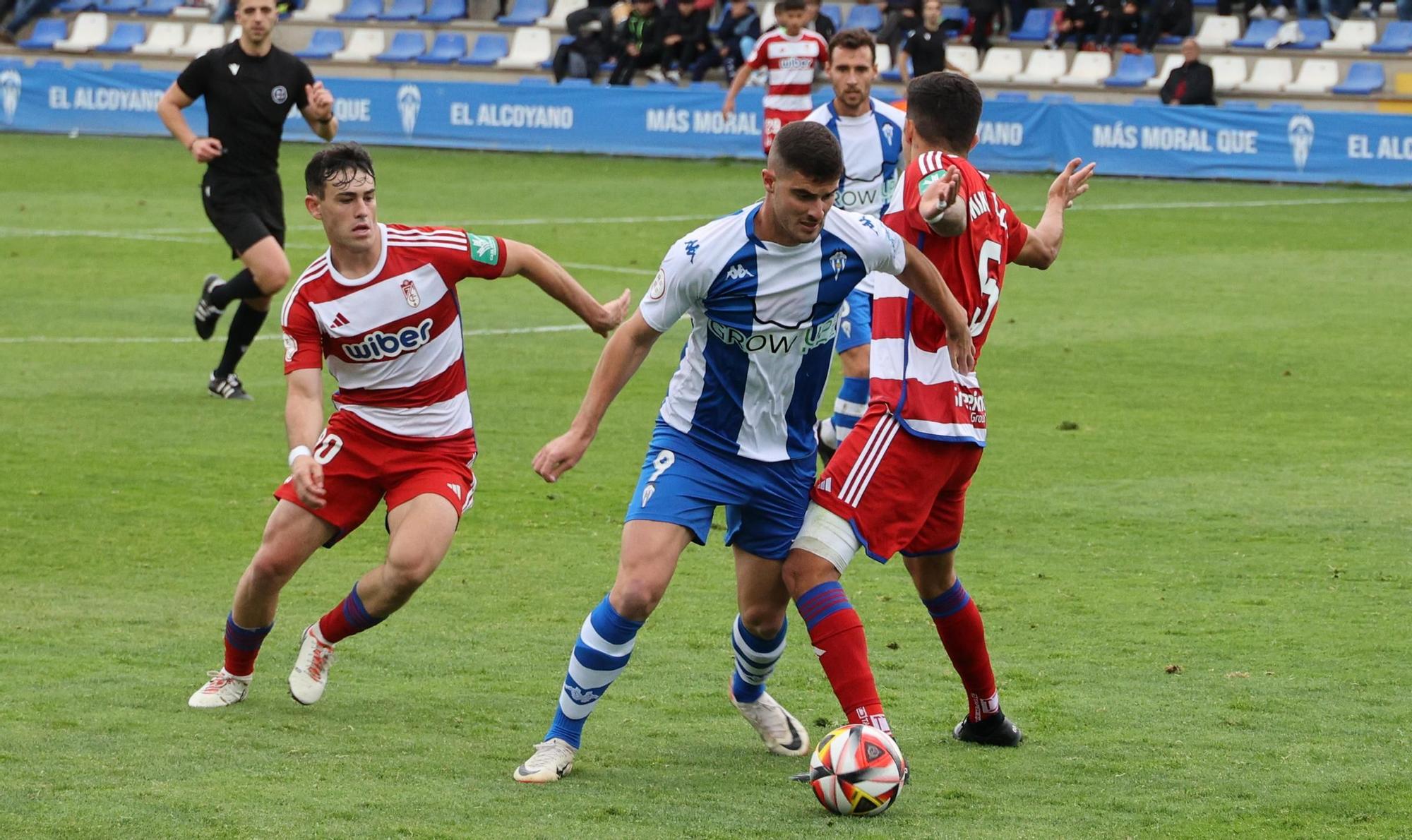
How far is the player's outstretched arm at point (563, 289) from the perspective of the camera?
20.2 feet

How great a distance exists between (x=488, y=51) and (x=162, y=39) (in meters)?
7.05

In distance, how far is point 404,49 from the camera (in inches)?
1417

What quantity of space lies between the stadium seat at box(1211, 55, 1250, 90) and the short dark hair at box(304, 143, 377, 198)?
2482 centimetres

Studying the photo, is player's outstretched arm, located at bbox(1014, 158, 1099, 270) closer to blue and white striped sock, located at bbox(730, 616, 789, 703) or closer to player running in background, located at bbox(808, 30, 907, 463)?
blue and white striped sock, located at bbox(730, 616, 789, 703)

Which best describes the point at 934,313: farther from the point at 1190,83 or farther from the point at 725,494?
the point at 1190,83

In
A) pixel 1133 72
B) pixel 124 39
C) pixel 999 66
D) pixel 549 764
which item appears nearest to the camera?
pixel 549 764

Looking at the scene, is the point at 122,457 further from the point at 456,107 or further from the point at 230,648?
the point at 456,107

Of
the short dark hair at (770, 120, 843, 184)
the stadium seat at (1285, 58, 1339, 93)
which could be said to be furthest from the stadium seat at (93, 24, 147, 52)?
the short dark hair at (770, 120, 843, 184)

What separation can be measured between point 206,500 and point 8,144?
23242mm

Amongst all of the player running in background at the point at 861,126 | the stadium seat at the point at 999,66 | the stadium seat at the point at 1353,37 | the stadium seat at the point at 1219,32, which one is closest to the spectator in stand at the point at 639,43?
the stadium seat at the point at 999,66

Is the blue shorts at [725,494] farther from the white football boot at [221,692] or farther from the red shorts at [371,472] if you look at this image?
the white football boot at [221,692]

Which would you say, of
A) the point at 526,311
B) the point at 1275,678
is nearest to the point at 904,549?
the point at 1275,678

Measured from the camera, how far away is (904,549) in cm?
560

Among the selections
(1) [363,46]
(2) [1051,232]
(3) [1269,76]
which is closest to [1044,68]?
(3) [1269,76]
